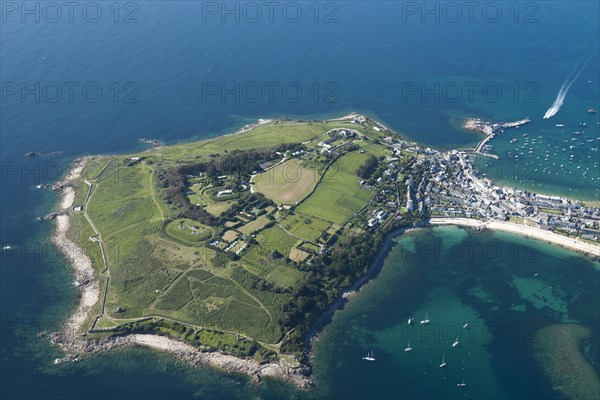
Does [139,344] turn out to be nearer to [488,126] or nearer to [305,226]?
[305,226]

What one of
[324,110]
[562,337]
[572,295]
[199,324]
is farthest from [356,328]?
[324,110]

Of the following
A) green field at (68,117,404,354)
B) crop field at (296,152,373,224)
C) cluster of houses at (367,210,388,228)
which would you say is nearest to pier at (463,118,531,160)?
green field at (68,117,404,354)

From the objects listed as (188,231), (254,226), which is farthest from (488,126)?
(188,231)

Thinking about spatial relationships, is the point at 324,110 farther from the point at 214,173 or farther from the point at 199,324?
the point at 199,324

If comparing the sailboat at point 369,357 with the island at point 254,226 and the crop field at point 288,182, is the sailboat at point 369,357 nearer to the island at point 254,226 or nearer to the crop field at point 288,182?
the island at point 254,226

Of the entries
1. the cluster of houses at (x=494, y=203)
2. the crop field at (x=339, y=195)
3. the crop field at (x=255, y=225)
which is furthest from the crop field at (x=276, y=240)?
the cluster of houses at (x=494, y=203)
